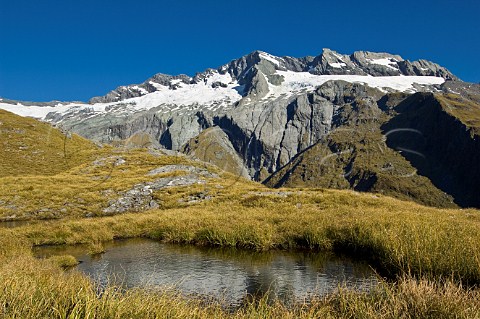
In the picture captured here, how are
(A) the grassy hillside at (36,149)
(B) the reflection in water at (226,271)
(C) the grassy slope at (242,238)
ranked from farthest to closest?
(A) the grassy hillside at (36,149)
(B) the reflection in water at (226,271)
(C) the grassy slope at (242,238)

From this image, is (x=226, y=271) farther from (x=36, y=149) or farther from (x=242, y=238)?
(x=36, y=149)

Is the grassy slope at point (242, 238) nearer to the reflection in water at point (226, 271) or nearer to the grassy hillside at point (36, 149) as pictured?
the reflection in water at point (226, 271)

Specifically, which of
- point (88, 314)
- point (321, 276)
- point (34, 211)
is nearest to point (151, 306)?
point (88, 314)

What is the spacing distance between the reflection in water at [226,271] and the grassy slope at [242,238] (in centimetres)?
169

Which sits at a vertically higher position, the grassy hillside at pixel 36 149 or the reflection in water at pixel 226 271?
the grassy hillside at pixel 36 149

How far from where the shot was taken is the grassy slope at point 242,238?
380 inches

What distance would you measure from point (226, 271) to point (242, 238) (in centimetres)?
688

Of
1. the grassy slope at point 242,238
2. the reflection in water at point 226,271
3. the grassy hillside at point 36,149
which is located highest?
the grassy hillside at point 36,149

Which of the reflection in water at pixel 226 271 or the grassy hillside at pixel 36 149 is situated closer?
the reflection in water at pixel 226 271

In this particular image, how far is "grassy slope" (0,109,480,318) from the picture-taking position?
380 inches

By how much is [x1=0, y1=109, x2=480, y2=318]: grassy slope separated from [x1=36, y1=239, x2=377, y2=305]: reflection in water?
1.69 metres

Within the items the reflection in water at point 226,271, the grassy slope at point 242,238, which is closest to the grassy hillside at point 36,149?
the grassy slope at point 242,238

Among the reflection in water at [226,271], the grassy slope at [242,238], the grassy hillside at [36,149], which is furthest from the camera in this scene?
the grassy hillside at [36,149]

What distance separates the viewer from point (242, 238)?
26.7m
